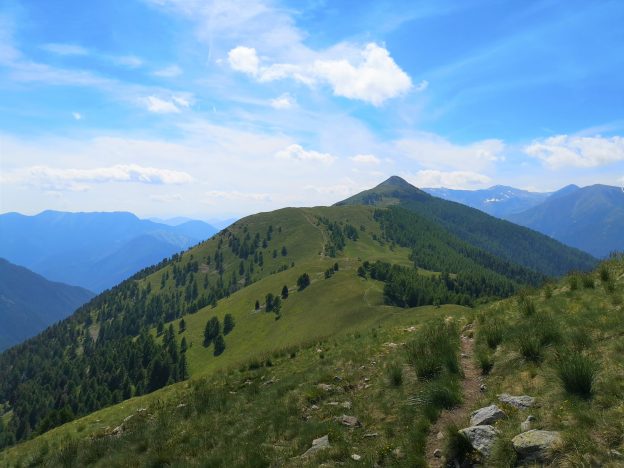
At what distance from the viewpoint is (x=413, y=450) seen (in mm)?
9703

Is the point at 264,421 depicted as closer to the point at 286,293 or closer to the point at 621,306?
the point at 621,306

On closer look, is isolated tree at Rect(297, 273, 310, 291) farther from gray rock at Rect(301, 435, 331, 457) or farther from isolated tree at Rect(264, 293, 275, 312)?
gray rock at Rect(301, 435, 331, 457)

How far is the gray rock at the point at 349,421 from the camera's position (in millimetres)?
12570

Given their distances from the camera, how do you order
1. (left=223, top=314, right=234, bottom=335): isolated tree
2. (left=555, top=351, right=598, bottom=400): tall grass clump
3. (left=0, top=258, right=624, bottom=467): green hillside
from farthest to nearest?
(left=223, top=314, right=234, bottom=335): isolated tree < (left=555, top=351, right=598, bottom=400): tall grass clump < (left=0, top=258, right=624, bottom=467): green hillside

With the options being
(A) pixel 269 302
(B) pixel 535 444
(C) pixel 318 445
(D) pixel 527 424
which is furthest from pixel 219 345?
(B) pixel 535 444

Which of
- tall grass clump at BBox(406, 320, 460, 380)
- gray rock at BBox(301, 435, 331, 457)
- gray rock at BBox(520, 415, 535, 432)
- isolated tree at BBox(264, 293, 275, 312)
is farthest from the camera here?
isolated tree at BBox(264, 293, 275, 312)

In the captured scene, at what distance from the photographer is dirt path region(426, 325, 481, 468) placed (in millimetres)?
9602

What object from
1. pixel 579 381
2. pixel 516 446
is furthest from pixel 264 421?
pixel 579 381

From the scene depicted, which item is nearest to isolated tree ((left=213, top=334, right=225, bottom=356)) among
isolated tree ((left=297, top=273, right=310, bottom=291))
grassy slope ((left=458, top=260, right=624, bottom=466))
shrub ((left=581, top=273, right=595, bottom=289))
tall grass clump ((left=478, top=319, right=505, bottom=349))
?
isolated tree ((left=297, top=273, right=310, bottom=291))

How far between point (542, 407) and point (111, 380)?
15915 centimetres

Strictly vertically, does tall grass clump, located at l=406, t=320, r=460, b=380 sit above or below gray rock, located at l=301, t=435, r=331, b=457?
above

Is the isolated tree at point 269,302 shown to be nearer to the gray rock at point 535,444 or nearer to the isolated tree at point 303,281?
the isolated tree at point 303,281

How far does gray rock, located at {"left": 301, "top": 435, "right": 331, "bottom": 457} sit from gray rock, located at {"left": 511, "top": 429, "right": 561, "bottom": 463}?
17.6 feet

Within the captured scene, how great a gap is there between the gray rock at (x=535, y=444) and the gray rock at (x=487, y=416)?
4.17ft
